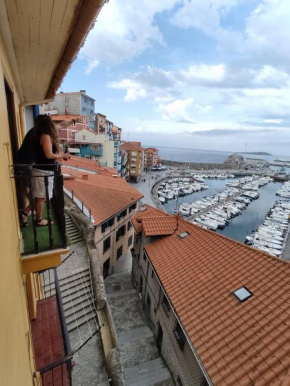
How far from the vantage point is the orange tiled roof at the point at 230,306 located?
5.83 meters

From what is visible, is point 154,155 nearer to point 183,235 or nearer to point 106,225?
point 106,225

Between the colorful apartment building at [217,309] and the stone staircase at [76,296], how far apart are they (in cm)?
355

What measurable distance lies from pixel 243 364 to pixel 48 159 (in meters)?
7.53

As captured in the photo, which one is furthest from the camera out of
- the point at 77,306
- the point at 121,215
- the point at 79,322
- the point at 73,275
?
the point at 121,215

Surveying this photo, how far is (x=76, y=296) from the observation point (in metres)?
9.70

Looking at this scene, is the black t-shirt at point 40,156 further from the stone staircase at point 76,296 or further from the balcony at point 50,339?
the stone staircase at point 76,296

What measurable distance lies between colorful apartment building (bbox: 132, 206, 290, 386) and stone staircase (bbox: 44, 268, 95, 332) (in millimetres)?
3549

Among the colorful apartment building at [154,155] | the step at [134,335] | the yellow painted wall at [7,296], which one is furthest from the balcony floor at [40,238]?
the colorful apartment building at [154,155]

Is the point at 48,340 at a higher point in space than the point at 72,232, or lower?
lower

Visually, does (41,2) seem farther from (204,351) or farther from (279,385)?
(204,351)

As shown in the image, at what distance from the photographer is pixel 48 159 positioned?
362 cm

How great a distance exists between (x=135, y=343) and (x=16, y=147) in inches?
446

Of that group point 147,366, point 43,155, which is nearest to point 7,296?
point 43,155

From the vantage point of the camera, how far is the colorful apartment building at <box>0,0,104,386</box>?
1868 millimetres
